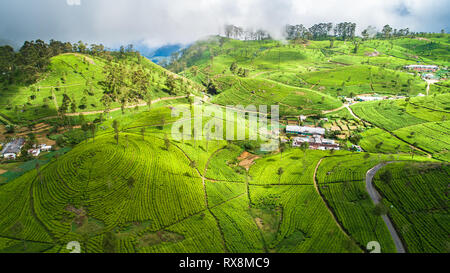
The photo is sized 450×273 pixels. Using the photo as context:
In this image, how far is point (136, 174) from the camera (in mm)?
68375

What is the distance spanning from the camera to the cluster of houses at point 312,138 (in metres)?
106

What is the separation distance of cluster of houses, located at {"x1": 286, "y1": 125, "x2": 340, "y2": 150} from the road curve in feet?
99.5

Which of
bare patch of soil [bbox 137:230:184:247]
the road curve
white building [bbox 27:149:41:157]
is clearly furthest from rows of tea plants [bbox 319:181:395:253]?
white building [bbox 27:149:41:157]

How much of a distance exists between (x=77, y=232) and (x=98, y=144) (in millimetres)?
33335

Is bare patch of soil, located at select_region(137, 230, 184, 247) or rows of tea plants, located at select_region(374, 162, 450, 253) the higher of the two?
rows of tea plants, located at select_region(374, 162, 450, 253)

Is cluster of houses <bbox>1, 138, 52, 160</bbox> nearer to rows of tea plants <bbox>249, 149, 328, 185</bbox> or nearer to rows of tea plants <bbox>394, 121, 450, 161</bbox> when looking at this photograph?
rows of tea plants <bbox>249, 149, 328, 185</bbox>

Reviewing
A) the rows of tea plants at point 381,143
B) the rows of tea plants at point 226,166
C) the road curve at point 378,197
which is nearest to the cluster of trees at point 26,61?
the rows of tea plants at point 226,166

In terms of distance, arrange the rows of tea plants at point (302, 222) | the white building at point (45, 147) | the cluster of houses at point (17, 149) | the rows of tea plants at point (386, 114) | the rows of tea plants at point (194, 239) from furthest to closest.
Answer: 1. the rows of tea plants at point (386, 114)
2. the white building at point (45, 147)
3. the cluster of houses at point (17, 149)
4. the rows of tea plants at point (302, 222)
5. the rows of tea plants at point (194, 239)

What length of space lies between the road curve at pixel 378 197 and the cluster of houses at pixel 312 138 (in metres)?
30.3

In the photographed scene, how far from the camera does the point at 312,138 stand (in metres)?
113

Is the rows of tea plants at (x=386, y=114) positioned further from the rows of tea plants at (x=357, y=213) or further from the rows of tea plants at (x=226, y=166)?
the rows of tea plants at (x=226, y=166)

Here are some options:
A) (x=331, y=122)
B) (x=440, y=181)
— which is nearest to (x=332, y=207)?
(x=440, y=181)

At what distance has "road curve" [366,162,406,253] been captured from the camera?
1943 inches

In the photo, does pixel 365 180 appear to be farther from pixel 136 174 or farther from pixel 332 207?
pixel 136 174
